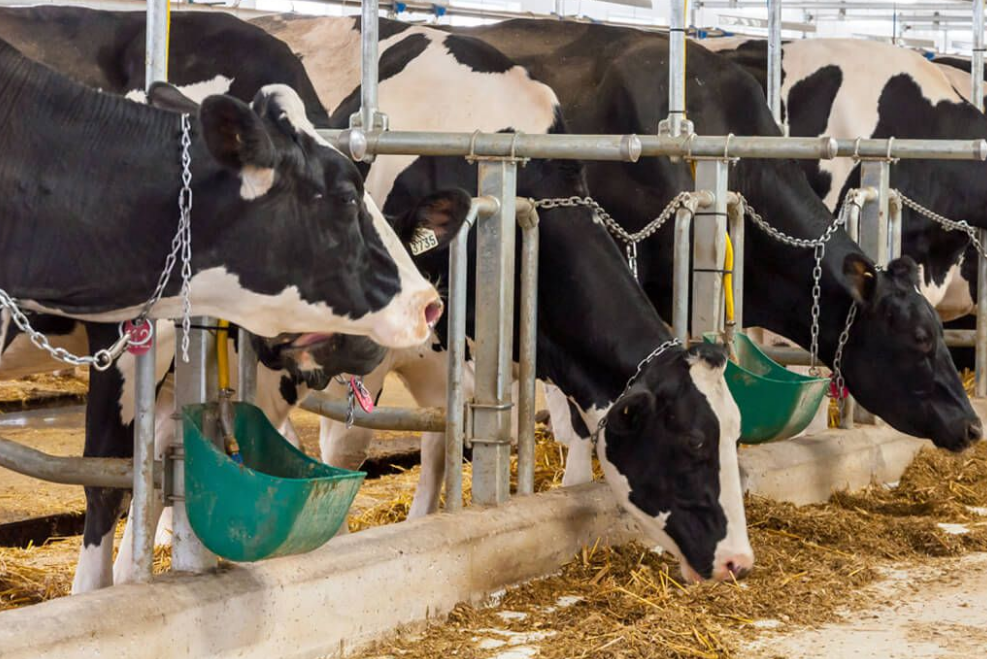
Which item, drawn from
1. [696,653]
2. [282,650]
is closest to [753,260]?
[696,653]

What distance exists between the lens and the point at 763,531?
17.6ft

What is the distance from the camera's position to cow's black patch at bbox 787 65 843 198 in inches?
355

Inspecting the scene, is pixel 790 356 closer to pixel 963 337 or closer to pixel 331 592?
pixel 963 337

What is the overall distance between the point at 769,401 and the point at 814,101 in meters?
4.24

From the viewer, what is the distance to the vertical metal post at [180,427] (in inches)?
141

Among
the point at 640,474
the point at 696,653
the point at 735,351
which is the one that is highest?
the point at 735,351

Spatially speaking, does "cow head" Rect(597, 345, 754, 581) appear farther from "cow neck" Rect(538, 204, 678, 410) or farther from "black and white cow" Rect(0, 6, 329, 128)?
"black and white cow" Rect(0, 6, 329, 128)

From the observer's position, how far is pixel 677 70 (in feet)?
18.1

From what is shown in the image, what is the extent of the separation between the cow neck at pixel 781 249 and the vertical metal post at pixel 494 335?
2224 millimetres

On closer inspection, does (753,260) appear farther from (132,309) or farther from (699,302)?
(132,309)

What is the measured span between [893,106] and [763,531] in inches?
175

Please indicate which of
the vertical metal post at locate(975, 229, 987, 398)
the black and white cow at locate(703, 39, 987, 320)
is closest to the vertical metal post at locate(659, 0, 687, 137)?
the vertical metal post at locate(975, 229, 987, 398)

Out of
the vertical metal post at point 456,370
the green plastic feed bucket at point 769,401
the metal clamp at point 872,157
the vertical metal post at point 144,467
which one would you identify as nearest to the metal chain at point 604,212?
the green plastic feed bucket at point 769,401

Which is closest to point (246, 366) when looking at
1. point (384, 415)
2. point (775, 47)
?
point (384, 415)
